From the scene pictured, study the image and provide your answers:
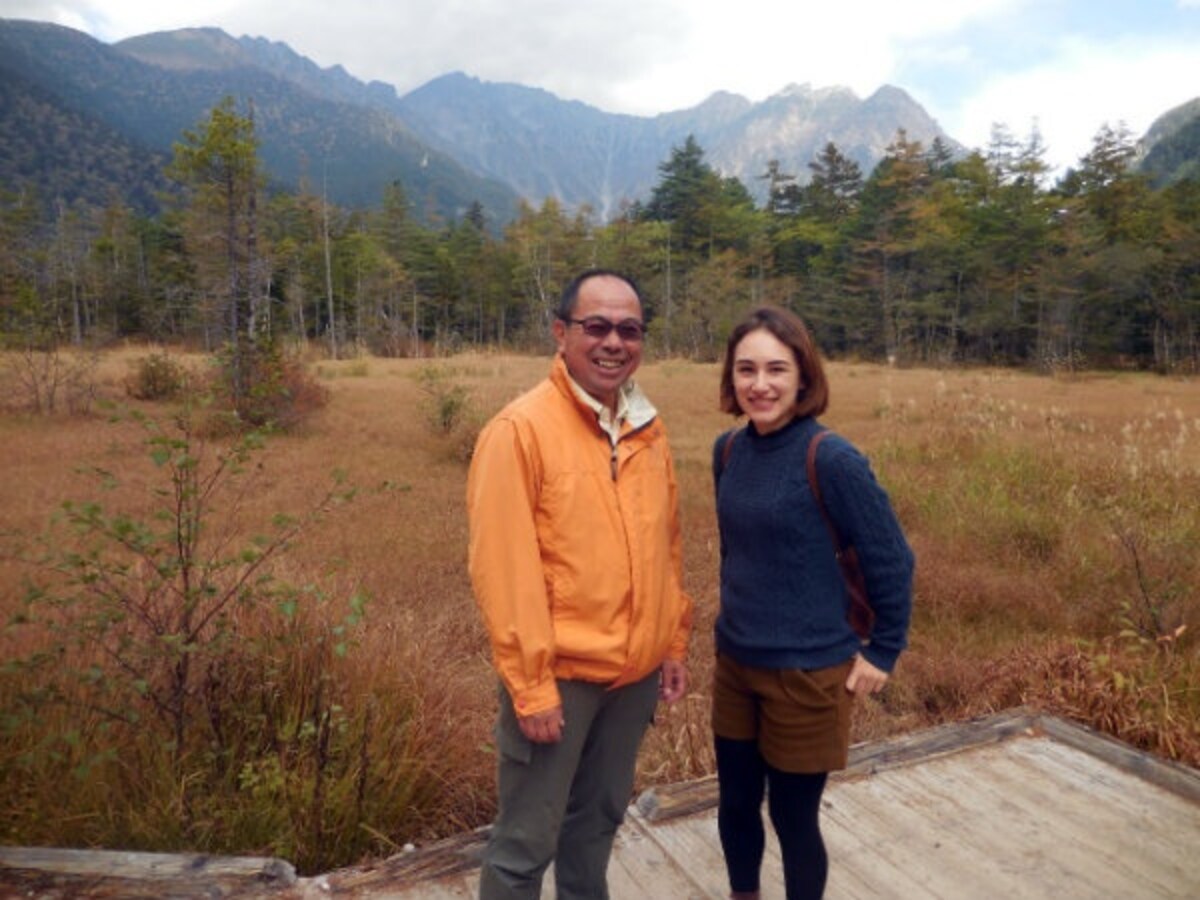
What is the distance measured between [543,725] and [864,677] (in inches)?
30.4

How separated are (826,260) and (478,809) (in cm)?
3815

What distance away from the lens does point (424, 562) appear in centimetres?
583

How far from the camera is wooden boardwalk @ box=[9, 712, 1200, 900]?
2201 mm

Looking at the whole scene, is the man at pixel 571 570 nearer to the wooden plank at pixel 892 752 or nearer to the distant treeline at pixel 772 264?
the wooden plank at pixel 892 752

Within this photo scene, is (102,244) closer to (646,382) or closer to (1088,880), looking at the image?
(646,382)

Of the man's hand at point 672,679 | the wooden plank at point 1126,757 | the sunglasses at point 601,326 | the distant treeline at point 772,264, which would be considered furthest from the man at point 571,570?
the distant treeline at point 772,264

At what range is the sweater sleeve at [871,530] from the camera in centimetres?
180

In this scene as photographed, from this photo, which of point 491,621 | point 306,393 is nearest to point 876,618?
point 491,621

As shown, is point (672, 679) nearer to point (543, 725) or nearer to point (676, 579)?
point (676, 579)

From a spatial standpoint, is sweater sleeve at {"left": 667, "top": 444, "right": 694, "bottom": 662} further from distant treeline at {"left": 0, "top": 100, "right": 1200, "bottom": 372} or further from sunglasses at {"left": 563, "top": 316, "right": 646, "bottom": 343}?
distant treeline at {"left": 0, "top": 100, "right": 1200, "bottom": 372}

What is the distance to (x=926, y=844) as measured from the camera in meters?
2.48

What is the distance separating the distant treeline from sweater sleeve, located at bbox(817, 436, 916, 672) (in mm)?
17474

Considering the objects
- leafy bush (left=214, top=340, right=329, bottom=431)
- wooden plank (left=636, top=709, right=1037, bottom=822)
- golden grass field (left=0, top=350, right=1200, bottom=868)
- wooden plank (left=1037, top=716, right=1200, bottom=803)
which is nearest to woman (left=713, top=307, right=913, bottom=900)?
wooden plank (left=636, top=709, right=1037, bottom=822)

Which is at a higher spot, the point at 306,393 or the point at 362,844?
the point at 306,393
